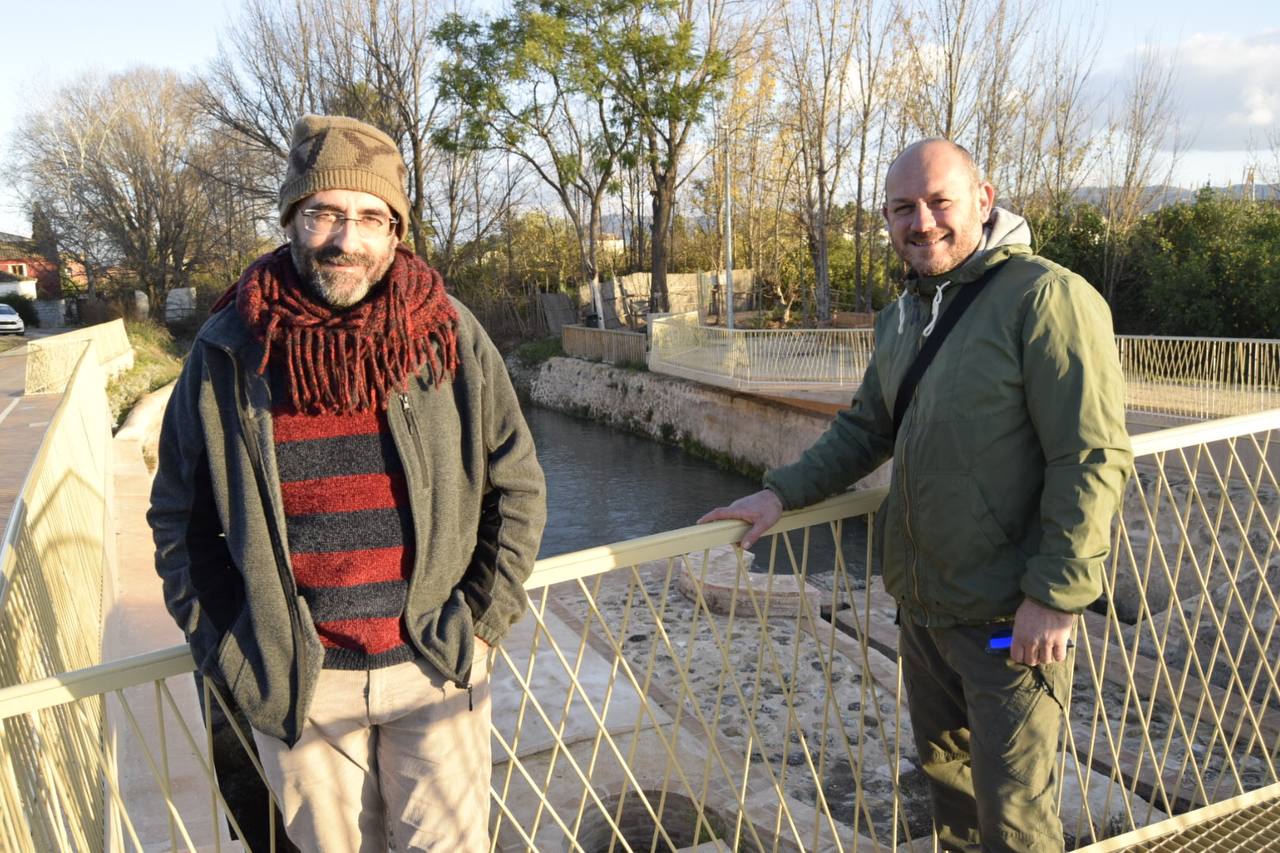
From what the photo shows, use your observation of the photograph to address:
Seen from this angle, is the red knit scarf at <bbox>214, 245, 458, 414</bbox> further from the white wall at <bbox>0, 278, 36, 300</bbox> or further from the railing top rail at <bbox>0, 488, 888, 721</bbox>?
the white wall at <bbox>0, 278, 36, 300</bbox>

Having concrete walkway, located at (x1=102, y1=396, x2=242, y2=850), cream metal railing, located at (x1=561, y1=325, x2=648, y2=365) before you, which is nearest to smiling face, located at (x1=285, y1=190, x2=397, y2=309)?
concrete walkway, located at (x1=102, y1=396, x2=242, y2=850)

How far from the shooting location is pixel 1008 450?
2219mm

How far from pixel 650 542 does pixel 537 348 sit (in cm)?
3233

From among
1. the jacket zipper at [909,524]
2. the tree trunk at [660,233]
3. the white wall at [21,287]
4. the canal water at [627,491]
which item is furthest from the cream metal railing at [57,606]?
the white wall at [21,287]

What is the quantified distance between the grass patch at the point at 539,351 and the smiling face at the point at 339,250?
3066cm

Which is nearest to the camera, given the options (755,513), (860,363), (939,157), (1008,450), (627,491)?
(1008,450)

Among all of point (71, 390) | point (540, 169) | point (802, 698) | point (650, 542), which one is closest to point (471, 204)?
point (540, 169)

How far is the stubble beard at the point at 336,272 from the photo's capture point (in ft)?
6.14

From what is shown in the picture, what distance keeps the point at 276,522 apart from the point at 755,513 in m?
1.24

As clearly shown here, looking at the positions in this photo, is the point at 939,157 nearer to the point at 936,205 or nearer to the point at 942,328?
the point at 936,205

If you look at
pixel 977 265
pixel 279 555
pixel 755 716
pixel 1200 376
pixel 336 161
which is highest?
pixel 336 161

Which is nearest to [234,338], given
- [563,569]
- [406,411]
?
[406,411]

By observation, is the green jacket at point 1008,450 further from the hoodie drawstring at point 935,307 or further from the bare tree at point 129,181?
the bare tree at point 129,181

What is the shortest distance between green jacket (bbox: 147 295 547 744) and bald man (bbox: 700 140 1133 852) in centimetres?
82
